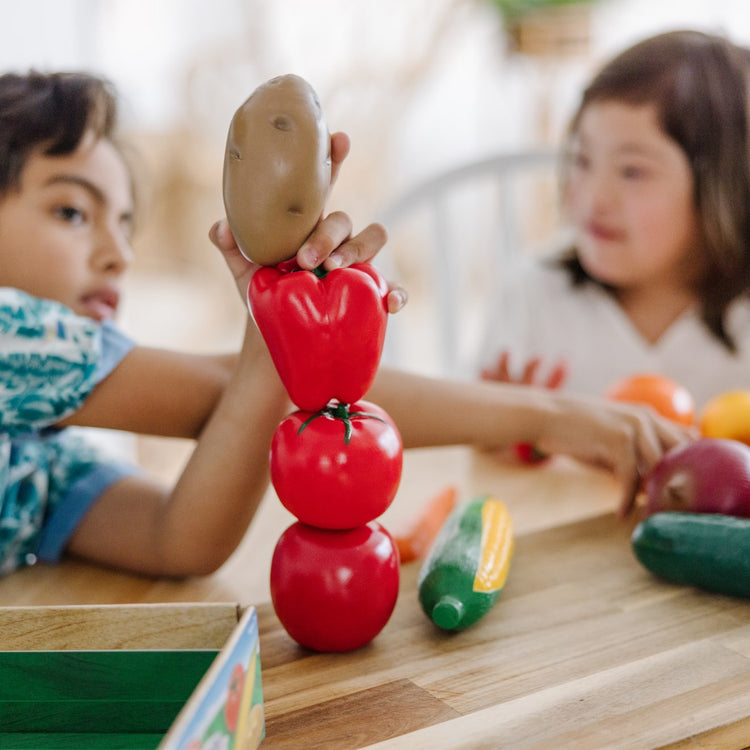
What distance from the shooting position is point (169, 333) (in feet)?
10.4

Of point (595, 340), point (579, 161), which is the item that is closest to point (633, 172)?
point (579, 161)

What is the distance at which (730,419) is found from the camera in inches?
35.7

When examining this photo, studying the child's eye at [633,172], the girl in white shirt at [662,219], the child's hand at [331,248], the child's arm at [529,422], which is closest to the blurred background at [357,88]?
the girl in white shirt at [662,219]

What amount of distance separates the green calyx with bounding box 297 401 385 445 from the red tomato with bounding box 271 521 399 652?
72 millimetres

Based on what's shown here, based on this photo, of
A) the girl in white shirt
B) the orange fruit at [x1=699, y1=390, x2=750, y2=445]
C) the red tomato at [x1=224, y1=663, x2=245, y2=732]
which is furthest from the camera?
the girl in white shirt

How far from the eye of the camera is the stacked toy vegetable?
0.50 meters

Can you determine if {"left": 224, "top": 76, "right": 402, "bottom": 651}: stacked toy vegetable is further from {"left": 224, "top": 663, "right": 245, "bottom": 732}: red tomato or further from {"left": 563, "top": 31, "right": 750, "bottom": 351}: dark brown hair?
{"left": 563, "top": 31, "right": 750, "bottom": 351}: dark brown hair

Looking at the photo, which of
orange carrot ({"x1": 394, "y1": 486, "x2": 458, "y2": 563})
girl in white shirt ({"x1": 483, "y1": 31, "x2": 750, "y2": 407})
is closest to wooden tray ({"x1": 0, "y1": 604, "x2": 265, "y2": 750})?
orange carrot ({"x1": 394, "y1": 486, "x2": 458, "y2": 563})

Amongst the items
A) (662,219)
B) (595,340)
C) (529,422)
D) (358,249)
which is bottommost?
(595,340)

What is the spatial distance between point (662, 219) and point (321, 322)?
892 mm

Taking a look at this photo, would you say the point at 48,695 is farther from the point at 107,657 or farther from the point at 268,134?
the point at 268,134

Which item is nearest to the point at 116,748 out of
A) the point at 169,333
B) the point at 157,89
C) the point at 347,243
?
the point at 347,243

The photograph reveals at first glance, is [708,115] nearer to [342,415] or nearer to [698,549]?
[698,549]

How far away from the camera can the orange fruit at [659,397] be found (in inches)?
37.8
